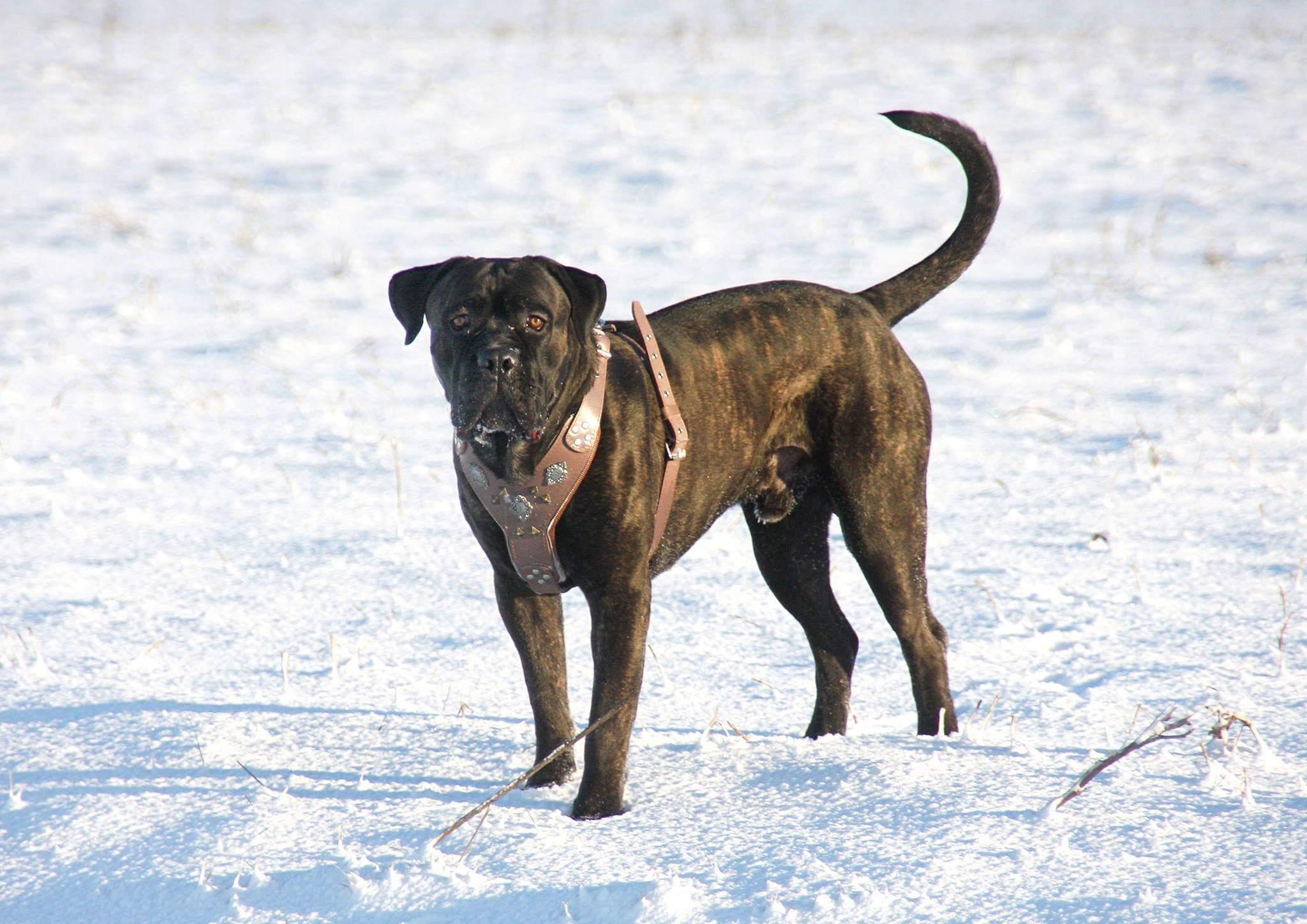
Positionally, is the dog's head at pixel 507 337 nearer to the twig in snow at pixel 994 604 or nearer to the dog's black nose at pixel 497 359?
the dog's black nose at pixel 497 359

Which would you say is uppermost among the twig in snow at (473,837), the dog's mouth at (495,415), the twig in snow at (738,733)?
the dog's mouth at (495,415)

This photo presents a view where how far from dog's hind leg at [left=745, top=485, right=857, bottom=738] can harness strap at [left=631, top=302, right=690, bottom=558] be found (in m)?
0.64

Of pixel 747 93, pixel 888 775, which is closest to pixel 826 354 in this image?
pixel 888 775

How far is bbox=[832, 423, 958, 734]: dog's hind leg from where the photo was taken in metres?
3.61

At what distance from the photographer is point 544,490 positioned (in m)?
2.99

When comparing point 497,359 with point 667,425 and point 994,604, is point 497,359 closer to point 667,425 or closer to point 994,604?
point 667,425

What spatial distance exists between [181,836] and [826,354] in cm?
216

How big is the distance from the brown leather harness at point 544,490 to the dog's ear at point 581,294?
0.23 ft

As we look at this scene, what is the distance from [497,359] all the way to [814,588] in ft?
4.88

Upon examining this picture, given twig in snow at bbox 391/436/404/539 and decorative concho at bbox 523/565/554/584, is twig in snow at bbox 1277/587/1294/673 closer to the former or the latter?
decorative concho at bbox 523/565/554/584

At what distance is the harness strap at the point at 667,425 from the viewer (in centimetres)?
328

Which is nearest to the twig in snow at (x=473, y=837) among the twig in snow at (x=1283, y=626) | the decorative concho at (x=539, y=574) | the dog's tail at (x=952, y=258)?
the decorative concho at (x=539, y=574)

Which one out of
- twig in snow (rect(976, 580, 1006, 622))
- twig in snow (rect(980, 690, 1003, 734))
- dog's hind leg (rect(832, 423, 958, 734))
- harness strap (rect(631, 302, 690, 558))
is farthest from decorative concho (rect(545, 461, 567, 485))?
twig in snow (rect(976, 580, 1006, 622))

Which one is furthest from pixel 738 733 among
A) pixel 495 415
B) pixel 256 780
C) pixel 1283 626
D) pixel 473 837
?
pixel 1283 626
